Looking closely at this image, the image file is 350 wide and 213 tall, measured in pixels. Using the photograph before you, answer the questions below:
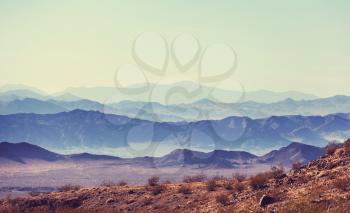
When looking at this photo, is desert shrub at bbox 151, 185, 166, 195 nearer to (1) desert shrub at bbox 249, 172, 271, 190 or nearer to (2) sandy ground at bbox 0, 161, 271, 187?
(1) desert shrub at bbox 249, 172, 271, 190

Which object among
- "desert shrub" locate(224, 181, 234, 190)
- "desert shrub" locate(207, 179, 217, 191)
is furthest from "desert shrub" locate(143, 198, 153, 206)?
"desert shrub" locate(224, 181, 234, 190)

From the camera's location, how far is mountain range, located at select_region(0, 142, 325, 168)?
553ft

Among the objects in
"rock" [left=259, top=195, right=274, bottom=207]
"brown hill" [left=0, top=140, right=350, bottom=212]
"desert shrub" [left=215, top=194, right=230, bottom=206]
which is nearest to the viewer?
"brown hill" [left=0, top=140, right=350, bottom=212]

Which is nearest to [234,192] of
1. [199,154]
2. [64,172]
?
[64,172]

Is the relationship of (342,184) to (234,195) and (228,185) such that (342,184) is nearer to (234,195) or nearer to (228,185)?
(234,195)

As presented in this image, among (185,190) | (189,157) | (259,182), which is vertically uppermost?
(189,157)

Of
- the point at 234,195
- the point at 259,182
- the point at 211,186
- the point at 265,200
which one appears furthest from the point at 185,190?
the point at 265,200

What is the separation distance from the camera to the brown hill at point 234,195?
24.8 meters

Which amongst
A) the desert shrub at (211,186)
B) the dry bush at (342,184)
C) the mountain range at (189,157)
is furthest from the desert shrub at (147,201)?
the mountain range at (189,157)

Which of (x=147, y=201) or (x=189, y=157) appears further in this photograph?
(x=189, y=157)

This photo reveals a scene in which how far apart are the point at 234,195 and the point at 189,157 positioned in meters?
150

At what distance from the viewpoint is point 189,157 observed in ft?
588

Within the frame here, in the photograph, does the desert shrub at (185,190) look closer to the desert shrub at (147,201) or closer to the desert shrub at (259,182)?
the desert shrub at (147,201)

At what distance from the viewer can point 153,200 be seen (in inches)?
1293
